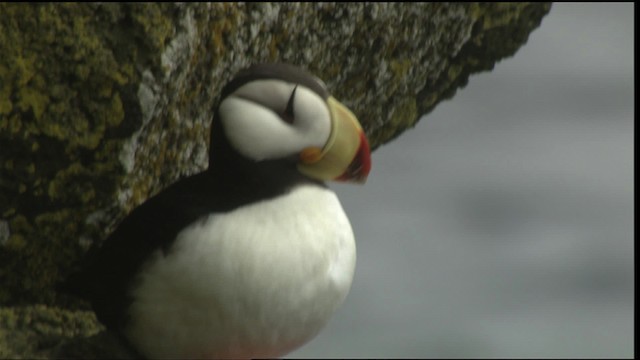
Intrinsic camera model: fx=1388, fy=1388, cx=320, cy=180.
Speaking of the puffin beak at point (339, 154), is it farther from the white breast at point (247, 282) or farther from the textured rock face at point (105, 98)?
the textured rock face at point (105, 98)

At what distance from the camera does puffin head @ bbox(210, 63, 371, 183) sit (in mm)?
1497

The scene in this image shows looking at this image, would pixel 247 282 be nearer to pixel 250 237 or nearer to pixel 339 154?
pixel 250 237

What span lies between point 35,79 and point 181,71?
17 centimetres

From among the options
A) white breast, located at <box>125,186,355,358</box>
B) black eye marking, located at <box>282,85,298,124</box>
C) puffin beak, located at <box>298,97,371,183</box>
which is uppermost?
black eye marking, located at <box>282,85,298,124</box>

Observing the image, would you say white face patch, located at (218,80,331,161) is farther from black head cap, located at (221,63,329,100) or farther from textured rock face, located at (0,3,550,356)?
textured rock face, located at (0,3,550,356)

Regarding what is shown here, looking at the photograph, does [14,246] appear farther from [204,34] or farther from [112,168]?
[204,34]

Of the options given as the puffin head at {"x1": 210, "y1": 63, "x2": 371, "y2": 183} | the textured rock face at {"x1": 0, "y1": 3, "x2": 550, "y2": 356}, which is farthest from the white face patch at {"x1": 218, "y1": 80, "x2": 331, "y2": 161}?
the textured rock face at {"x1": 0, "y1": 3, "x2": 550, "y2": 356}

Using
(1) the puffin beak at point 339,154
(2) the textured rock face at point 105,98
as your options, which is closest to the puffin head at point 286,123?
(1) the puffin beak at point 339,154

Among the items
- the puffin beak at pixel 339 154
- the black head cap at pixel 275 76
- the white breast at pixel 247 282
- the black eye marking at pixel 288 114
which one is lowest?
the white breast at pixel 247 282

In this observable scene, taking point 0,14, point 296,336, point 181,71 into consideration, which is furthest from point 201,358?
point 0,14

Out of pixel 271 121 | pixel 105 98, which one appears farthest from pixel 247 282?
pixel 105 98

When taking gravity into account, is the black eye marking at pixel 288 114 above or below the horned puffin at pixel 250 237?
above

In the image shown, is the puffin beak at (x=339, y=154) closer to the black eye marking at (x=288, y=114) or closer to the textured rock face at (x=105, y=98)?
the black eye marking at (x=288, y=114)

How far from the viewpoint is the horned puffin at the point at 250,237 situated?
1466 mm
